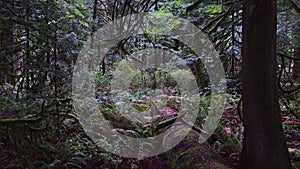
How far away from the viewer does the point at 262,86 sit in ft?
8.17

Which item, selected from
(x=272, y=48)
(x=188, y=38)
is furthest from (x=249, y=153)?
(x=188, y=38)

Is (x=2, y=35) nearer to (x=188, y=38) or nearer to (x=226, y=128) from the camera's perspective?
(x=188, y=38)

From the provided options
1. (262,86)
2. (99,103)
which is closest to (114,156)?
(99,103)

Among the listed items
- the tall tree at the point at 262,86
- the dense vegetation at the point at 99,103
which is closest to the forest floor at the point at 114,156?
the dense vegetation at the point at 99,103

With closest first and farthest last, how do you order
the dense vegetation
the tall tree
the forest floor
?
the tall tree, the forest floor, the dense vegetation

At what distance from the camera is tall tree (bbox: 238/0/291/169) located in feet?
8.05

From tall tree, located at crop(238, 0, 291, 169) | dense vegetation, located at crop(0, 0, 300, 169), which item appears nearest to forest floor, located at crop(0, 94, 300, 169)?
dense vegetation, located at crop(0, 0, 300, 169)

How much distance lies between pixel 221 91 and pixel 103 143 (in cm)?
240

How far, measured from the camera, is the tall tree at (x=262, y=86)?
8.05ft

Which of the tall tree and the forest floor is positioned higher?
the tall tree

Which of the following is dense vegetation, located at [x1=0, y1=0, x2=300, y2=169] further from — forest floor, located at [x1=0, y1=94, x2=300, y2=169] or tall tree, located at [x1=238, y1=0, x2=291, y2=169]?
tall tree, located at [x1=238, y1=0, x2=291, y2=169]

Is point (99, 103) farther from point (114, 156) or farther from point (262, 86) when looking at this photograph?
point (262, 86)

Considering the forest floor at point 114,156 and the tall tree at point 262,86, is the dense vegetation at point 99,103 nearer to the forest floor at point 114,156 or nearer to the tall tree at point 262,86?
the forest floor at point 114,156

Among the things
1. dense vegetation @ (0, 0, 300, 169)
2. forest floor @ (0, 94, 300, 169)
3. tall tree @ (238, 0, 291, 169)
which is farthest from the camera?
dense vegetation @ (0, 0, 300, 169)
